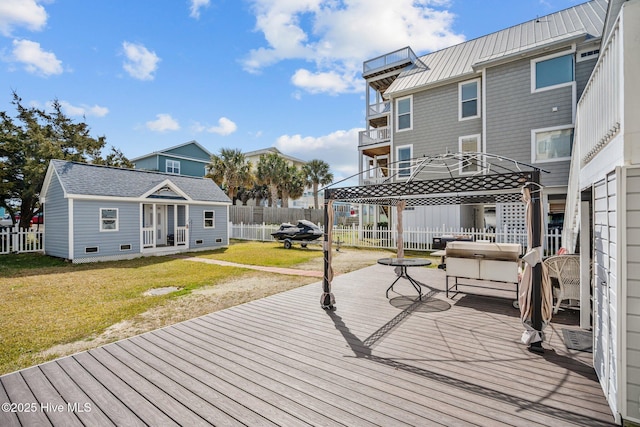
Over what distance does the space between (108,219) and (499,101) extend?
61.3ft

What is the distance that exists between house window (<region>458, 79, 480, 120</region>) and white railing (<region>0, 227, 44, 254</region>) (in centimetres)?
2189

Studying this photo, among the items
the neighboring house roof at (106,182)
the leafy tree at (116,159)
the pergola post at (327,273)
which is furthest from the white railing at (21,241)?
the pergola post at (327,273)

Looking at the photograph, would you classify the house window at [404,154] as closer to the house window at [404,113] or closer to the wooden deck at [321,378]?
the house window at [404,113]

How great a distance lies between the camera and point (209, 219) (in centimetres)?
1627

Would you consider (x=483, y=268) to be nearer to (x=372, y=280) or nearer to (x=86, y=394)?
(x=372, y=280)

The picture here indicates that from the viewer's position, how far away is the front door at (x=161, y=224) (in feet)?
49.9

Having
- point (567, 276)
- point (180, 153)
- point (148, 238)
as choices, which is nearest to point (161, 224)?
point (148, 238)

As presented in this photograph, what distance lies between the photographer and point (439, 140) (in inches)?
608

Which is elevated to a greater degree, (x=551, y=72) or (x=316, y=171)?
(x=551, y=72)

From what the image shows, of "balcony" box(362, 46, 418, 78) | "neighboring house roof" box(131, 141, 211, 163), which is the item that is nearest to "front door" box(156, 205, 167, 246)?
"neighboring house roof" box(131, 141, 211, 163)

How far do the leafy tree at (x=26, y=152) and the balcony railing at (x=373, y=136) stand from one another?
18613mm

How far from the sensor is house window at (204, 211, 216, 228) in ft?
52.5

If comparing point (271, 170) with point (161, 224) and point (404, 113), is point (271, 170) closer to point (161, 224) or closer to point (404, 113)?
point (161, 224)

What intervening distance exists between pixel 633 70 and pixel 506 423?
9.70 ft
